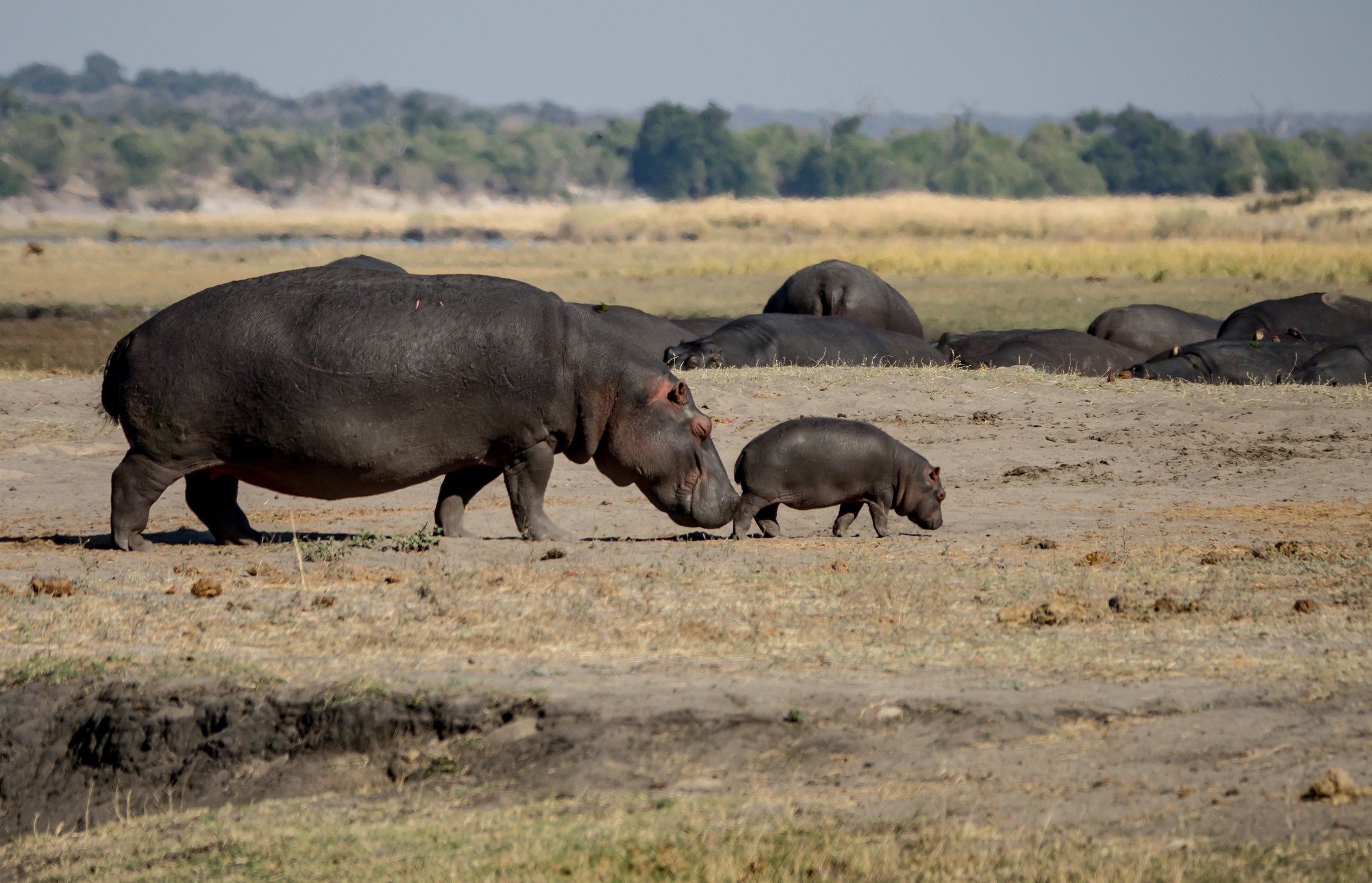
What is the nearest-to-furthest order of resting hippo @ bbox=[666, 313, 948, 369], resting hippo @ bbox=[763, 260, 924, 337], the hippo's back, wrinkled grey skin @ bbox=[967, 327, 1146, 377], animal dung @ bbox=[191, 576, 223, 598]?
animal dung @ bbox=[191, 576, 223, 598] < the hippo's back < resting hippo @ bbox=[666, 313, 948, 369] < wrinkled grey skin @ bbox=[967, 327, 1146, 377] < resting hippo @ bbox=[763, 260, 924, 337]

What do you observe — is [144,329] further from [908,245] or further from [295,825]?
[908,245]

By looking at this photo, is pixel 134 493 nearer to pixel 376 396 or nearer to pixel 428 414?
pixel 376 396

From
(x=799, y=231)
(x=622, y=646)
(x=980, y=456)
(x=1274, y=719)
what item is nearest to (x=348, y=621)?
(x=622, y=646)

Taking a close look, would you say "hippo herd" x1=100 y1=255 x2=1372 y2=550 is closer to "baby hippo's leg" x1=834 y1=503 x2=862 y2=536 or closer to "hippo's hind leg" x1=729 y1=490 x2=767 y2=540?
"hippo's hind leg" x1=729 y1=490 x2=767 y2=540

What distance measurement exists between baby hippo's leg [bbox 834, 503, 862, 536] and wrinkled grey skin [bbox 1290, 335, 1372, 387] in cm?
652

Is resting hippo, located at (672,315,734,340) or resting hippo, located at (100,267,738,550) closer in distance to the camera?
resting hippo, located at (100,267,738,550)

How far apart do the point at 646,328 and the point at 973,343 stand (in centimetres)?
364

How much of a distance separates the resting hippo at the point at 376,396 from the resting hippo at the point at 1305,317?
451 inches

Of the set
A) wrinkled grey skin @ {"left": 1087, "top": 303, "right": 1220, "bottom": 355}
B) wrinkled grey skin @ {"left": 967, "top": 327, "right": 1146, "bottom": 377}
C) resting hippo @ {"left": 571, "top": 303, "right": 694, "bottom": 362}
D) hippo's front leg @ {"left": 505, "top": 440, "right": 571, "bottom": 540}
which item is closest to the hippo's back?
hippo's front leg @ {"left": 505, "top": 440, "right": 571, "bottom": 540}

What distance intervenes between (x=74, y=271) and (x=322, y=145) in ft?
284

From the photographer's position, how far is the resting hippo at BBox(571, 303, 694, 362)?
16250mm

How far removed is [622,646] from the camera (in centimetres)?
619

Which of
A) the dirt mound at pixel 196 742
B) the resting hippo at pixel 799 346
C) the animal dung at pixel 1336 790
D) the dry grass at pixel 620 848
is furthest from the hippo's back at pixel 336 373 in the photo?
the resting hippo at pixel 799 346

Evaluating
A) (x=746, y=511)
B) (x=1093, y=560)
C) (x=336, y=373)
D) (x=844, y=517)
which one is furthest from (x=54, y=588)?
(x=844, y=517)
